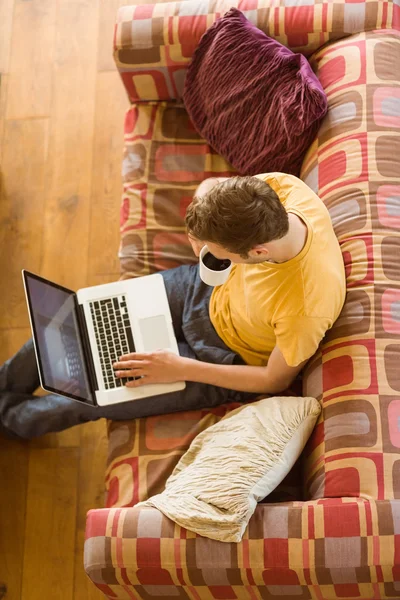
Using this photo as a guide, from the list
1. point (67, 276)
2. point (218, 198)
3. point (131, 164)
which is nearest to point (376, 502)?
point (218, 198)

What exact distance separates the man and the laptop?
0.04 metres

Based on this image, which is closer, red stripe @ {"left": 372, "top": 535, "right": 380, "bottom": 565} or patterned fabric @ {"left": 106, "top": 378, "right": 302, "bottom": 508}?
red stripe @ {"left": 372, "top": 535, "right": 380, "bottom": 565}

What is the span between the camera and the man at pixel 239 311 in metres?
1.30

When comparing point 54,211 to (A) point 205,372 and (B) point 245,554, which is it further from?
(B) point 245,554

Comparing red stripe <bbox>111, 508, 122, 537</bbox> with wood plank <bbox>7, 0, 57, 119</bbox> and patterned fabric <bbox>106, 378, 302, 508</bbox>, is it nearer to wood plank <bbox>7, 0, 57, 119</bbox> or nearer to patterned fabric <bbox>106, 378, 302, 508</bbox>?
patterned fabric <bbox>106, 378, 302, 508</bbox>

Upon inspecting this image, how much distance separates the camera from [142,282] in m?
1.87

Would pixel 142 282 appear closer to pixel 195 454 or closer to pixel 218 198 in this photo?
pixel 195 454

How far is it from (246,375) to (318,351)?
7.1 inches

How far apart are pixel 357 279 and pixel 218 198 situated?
1.48ft

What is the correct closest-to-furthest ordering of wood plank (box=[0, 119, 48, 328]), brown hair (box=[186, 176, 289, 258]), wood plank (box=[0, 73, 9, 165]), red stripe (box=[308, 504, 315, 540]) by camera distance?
brown hair (box=[186, 176, 289, 258])
red stripe (box=[308, 504, 315, 540])
wood plank (box=[0, 119, 48, 328])
wood plank (box=[0, 73, 9, 165])

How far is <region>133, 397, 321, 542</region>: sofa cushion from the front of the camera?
55.4 inches

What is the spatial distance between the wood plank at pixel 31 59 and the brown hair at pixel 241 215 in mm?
1446

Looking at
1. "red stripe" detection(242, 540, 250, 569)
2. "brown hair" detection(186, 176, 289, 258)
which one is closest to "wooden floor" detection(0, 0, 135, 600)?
"red stripe" detection(242, 540, 250, 569)

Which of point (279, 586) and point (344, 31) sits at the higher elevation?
point (344, 31)
